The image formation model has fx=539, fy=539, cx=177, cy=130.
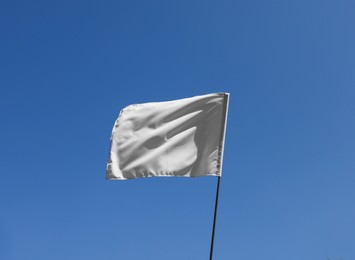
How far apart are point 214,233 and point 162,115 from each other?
131 inches

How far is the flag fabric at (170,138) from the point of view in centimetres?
1127

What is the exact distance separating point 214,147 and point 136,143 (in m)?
1.86

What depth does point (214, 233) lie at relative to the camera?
9898 millimetres

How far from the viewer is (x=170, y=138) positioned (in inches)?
466

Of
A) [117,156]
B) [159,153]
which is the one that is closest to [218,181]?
[159,153]

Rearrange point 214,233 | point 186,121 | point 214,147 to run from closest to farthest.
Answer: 1. point 214,233
2. point 214,147
3. point 186,121

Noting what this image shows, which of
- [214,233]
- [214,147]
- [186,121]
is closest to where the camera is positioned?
[214,233]

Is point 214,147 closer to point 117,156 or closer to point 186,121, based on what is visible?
point 186,121

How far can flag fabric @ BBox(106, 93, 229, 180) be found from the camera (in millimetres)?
11266

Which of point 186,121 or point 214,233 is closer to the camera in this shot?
point 214,233

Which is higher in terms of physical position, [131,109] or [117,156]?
[131,109]

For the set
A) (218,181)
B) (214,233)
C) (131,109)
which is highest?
(131,109)

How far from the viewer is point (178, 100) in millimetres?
12211
